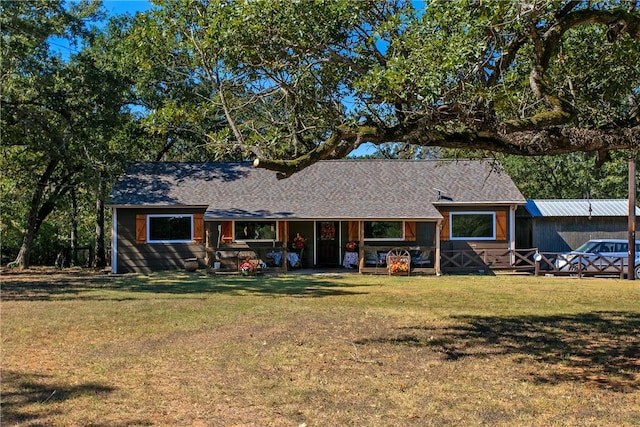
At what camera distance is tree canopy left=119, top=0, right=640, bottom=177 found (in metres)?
6.83

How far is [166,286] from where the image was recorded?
16234 mm

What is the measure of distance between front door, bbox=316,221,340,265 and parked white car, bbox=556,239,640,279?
8.21 m

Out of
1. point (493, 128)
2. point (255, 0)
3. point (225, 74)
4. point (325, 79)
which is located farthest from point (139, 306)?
point (493, 128)

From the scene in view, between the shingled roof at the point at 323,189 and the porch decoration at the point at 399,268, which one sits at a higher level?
the shingled roof at the point at 323,189

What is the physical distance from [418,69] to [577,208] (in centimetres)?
2083

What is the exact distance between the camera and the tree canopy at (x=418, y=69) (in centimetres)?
683

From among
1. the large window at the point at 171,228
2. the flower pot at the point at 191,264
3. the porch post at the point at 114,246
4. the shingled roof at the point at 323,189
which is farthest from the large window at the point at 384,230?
the porch post at the point at 114,246

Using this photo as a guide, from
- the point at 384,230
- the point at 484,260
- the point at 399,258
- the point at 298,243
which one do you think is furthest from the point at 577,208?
the point at 298,243

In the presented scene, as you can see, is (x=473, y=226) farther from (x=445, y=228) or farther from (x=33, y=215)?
(x=33, y=215)

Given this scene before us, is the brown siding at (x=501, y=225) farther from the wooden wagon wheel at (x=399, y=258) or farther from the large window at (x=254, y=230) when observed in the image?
the large window at (x=254, y=230)

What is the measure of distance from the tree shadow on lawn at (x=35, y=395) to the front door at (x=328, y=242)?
1696cm

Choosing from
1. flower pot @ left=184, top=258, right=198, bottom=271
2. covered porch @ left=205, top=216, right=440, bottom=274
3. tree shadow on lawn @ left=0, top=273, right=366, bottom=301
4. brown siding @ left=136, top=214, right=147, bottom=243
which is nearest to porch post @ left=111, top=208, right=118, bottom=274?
brown siding @ left=136, top=214, right=147, bottom=243

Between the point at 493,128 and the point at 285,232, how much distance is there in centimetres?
1446

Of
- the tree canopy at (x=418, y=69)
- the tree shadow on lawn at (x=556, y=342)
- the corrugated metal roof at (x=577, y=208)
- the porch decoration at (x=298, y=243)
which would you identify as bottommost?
the tree shadow on lawn at (x=556, y=342)
